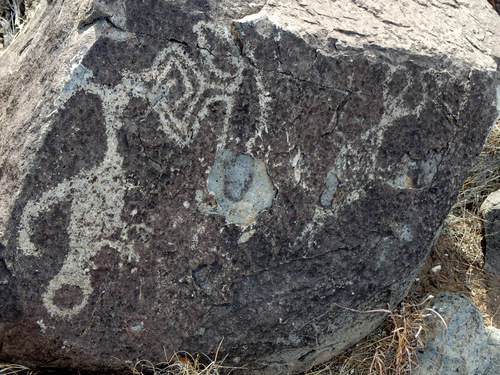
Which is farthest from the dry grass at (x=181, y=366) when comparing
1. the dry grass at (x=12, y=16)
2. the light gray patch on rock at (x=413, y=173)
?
the dry grass at (x=12, y=16)

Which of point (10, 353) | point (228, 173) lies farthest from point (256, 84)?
point (10, 353)

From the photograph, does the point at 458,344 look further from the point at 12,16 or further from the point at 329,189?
the point at 12,16

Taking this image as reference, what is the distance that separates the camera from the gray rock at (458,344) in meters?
1.95

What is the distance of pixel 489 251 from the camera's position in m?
2.42

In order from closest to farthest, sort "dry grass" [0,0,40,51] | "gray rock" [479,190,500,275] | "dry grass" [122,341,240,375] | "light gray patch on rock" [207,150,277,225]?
"light gray patch on rock" [207,150,277,225]
"dry grass" [122,341,240,375]
"gray rock" [479,190,500,275]
"dry grass" [0,0,40,51]

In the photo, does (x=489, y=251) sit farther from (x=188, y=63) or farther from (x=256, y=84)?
(x=188, y=63)

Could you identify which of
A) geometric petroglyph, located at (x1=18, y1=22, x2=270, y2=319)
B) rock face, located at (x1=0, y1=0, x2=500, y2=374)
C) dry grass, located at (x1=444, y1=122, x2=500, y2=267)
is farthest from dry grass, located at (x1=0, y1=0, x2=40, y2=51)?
dry grass, located at (x1=444, y1=122, x2=500, y2=267)

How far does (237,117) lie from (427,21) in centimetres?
67

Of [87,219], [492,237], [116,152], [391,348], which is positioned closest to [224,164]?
[116,152]

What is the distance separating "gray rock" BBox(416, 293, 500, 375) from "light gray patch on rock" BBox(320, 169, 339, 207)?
2.21 feet

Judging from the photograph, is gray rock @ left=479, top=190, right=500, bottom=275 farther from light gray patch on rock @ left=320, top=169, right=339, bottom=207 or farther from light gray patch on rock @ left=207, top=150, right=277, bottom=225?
light gray patch on rock @ left=207, top=150, right=277, bottom=225

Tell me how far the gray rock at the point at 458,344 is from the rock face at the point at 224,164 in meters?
0.34

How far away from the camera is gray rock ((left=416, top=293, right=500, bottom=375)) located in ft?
6.40

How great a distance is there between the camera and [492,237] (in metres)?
2.41
